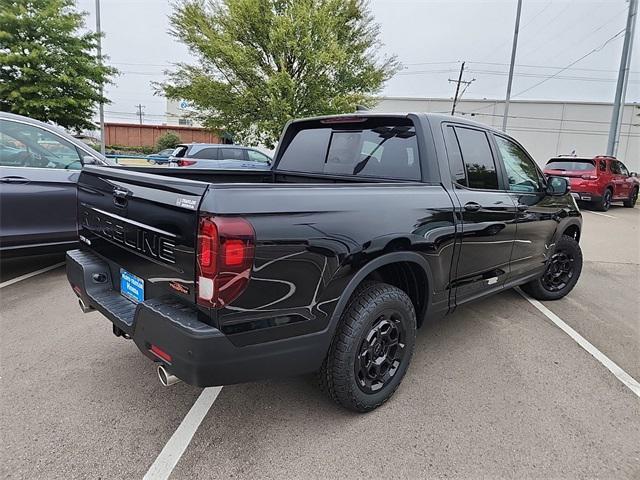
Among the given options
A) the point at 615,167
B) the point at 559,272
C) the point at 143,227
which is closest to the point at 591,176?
the point at 615,167

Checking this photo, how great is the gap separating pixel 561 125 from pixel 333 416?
49634 millimetres

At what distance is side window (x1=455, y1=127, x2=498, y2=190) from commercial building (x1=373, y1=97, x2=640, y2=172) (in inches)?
1596

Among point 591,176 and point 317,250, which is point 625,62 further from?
point 317,250

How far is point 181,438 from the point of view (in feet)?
7.50

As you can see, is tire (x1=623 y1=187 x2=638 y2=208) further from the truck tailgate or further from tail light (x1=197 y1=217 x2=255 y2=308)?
the truck tailgate

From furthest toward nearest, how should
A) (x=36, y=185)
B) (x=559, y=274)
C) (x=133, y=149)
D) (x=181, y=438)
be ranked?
(x=133, y=149), (x=559, y=274), (x=36, y=185), (x=181, y=438)

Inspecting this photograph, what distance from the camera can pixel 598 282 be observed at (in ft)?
18.7

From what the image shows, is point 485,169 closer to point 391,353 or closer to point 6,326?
point 391,353

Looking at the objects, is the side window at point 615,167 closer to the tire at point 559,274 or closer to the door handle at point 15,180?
the tire at point 559,274

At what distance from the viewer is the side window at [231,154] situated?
13399 millimetres

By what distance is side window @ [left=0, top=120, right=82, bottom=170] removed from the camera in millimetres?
4469

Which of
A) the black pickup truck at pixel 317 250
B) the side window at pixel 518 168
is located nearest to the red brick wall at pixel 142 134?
the side window at pixel 518 168

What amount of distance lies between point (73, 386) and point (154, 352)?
3.90 feet

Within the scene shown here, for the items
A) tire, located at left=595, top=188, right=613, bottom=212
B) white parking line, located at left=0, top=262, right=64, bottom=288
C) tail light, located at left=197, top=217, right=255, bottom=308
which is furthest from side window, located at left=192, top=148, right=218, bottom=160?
tire, located at left=595, top=188, right=613, bottom=212
